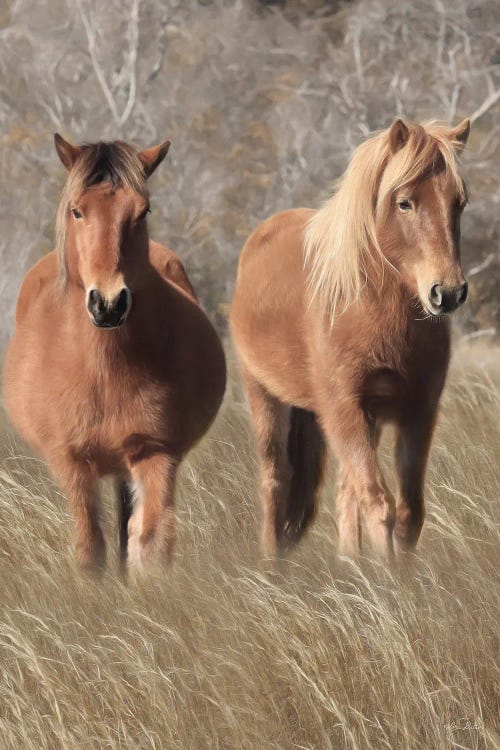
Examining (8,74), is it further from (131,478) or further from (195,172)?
(131,478)

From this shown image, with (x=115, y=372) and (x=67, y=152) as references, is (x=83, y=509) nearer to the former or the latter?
(x=115, y=372)

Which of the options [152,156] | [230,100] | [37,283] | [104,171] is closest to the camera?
[104,171]

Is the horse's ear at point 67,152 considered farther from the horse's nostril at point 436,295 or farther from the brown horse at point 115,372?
the horse's nostril at point 436,295

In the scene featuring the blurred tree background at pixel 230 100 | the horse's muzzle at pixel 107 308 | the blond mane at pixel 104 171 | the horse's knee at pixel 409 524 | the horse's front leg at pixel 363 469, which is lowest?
the blurred tree background at pixel 230 100

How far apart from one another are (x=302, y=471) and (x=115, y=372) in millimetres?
1537

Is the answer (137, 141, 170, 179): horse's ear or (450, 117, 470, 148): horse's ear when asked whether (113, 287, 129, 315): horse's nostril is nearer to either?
(137, 141, 170, 179): horse's ear

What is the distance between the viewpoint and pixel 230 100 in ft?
41.3

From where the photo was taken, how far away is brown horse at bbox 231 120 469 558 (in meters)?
4.43

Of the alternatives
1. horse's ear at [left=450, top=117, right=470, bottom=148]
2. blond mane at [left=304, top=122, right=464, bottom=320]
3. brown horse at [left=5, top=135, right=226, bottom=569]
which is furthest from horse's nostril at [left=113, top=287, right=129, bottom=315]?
horse's ear at [left=450, top=117, right=470, bottom=148]

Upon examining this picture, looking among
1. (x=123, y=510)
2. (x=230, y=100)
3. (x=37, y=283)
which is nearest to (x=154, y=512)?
(x=123, y=510)

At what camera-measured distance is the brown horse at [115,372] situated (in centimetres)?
418

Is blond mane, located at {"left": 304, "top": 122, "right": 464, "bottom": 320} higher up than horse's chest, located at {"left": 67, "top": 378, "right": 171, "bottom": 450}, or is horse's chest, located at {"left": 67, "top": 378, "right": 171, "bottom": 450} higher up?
blond mane, located at {"left": 304, "top": 122, "right": 464, "bottom": 320}

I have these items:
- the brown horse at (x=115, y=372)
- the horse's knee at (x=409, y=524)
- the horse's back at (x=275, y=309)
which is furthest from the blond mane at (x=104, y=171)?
the horse's knee at (x=409, y=524)

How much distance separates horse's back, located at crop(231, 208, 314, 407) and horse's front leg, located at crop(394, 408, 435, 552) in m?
0.53
